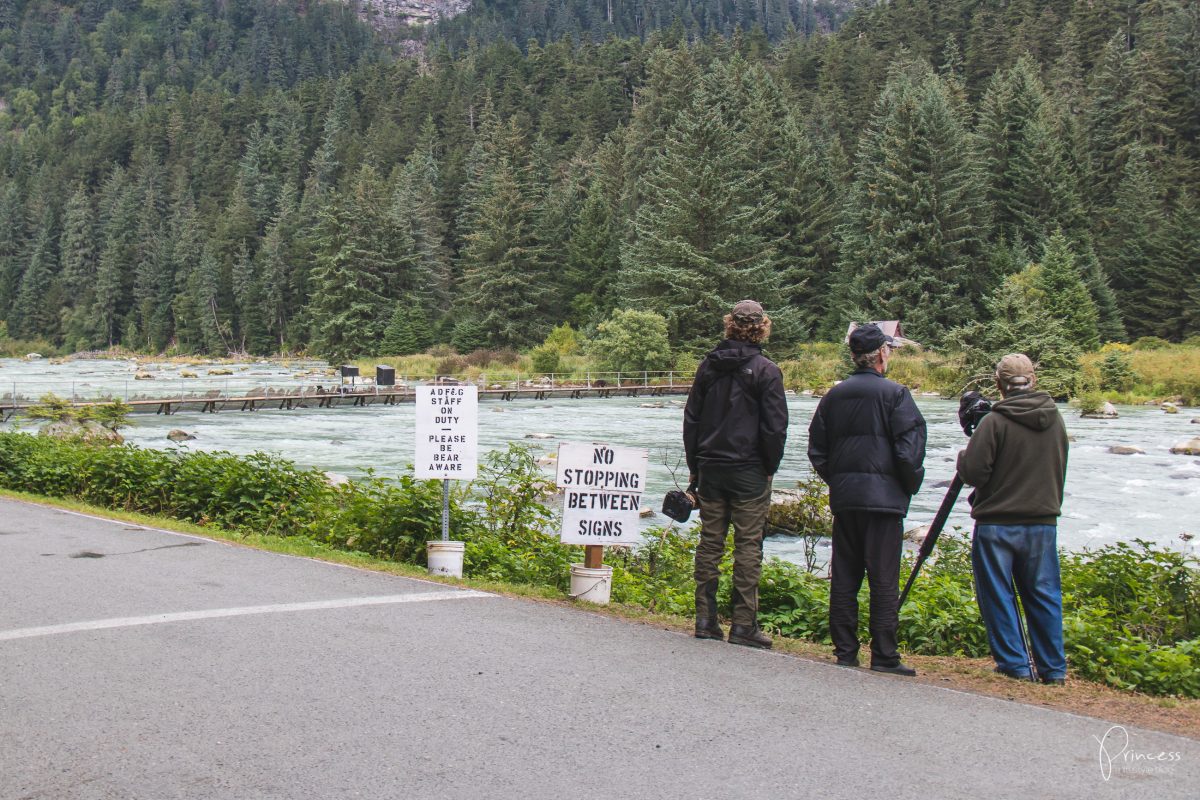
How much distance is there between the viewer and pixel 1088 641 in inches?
272

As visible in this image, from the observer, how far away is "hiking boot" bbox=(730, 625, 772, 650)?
6887mm

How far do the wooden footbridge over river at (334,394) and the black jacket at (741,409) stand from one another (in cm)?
2973

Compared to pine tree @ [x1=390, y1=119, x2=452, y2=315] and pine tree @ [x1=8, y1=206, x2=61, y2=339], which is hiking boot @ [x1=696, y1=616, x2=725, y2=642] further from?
pine tree @ [x1=8, y1=206, x2=61, y2=339]

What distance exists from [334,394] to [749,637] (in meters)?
42.8

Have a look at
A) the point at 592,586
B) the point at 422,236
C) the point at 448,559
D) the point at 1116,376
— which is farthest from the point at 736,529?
the point at 422,236

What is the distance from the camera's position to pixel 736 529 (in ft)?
23.1

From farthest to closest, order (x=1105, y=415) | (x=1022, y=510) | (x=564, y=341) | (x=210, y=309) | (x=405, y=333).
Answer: (x=210, y=309) < (x=405, y=333) < (x=564, y=341) < (x=1105, y=415) < (x=1022, y=510)

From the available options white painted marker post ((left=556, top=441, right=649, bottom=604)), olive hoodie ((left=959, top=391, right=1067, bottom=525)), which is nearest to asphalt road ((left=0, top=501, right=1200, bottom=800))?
white painted marker post ((left=556, top=441, right=649, bottom=604))

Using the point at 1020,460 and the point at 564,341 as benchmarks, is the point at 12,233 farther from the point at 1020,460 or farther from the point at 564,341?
the point at 1020,460

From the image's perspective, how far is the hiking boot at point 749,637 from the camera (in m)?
6.89

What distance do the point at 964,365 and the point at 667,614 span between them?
4469cm

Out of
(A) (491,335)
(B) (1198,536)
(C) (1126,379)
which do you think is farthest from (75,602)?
(A) (491,335)

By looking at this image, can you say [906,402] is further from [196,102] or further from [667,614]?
[196,102]

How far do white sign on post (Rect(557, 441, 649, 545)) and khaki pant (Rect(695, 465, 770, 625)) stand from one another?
1.09 metres
